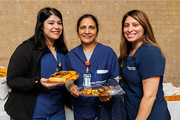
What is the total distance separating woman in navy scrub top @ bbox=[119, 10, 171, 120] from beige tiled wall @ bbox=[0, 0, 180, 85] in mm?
1891

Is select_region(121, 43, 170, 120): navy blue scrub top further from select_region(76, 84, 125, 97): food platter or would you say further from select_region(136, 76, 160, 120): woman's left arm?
select_region(76, 84, 125, 97): food platter

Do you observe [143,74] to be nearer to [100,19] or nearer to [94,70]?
[94,70]

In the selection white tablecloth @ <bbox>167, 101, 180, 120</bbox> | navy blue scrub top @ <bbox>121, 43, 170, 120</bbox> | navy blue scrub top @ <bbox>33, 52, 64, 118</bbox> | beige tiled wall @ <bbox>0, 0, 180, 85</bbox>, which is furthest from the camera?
beige tiled wall @ <bbox>0, 0, 180, 85</bbox>

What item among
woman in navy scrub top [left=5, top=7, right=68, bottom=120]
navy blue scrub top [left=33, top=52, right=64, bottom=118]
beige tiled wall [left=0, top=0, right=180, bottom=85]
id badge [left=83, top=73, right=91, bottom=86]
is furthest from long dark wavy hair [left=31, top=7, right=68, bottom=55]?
beige tiled wall [left=0, top=0, right=180, bottom=85]

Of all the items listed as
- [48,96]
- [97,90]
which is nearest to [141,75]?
[97,90]

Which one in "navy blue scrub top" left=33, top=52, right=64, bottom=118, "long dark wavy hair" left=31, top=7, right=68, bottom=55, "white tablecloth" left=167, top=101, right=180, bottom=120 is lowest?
"white tablecloth" left=167, top=101, right=180, bottom=120

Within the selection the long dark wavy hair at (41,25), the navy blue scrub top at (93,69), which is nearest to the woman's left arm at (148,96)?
the navy blue scrub top at (93,69)

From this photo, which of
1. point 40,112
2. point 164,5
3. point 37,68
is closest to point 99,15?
point 164,5

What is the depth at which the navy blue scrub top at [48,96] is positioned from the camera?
118 centimetres

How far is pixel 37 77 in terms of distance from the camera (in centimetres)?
107

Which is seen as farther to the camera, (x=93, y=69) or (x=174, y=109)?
(x=174, y=109)

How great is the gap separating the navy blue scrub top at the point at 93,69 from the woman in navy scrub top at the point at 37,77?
169 mm

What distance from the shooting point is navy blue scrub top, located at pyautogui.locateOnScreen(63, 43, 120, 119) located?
48.3 inches

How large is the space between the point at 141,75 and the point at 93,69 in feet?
1.34
